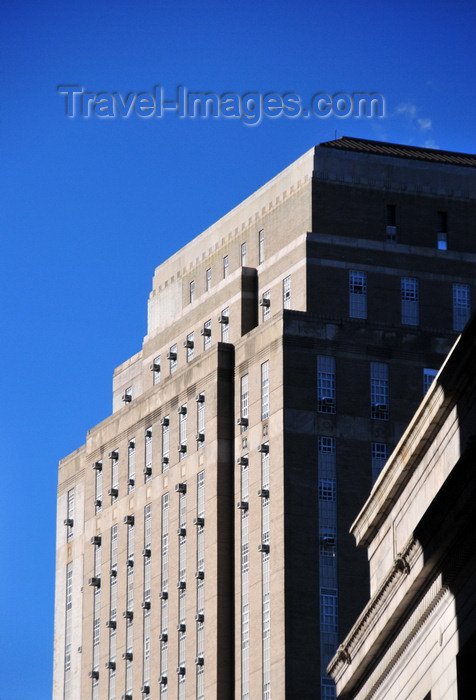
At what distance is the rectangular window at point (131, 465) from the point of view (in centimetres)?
14350

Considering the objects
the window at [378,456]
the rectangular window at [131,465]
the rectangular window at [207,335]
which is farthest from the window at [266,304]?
the window at [378,456]

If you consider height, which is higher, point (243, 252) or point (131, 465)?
point (243, 252)

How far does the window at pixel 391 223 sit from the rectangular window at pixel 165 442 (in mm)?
20499

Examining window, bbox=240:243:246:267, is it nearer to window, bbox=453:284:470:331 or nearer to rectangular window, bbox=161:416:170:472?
rectangular window, bbox=161:416:170:472

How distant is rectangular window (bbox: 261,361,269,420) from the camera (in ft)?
419

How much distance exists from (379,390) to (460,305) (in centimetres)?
1184

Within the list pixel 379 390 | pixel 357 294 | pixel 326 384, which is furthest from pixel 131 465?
pixel 379 390

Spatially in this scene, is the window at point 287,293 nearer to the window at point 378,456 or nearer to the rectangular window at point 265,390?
the rectangular window at point 265,390

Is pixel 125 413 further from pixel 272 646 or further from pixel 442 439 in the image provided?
pixel 442 439

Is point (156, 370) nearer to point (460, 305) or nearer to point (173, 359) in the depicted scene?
point (173, 359)

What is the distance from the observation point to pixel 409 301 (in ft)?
445

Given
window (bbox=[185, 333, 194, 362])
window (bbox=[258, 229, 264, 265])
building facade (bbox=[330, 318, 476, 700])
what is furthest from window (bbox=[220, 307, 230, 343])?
building facade (bbox=[330, 318, 476, 700])

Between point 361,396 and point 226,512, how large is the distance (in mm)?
11995

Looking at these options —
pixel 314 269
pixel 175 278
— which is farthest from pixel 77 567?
pixel 314 269
